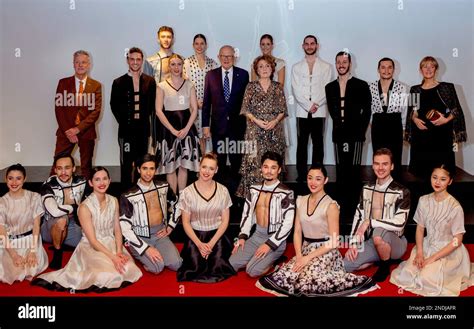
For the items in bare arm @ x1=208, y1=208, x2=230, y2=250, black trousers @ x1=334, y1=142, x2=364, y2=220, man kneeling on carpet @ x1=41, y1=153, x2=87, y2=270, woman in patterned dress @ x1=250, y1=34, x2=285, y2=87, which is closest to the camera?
bare arm @ x1=208, y1=208, x2=230, y2=250

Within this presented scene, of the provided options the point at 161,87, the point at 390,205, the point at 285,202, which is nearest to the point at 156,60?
the point at 161,87

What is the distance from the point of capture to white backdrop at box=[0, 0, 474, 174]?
798cm

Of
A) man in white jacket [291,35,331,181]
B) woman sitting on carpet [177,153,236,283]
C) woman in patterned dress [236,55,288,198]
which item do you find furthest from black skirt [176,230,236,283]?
man in white jacket [291,35,331,181]

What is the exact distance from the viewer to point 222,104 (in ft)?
23.0

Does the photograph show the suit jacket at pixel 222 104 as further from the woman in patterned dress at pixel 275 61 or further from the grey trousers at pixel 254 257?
the grey trousers at pixel 254 257

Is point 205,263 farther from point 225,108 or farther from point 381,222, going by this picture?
point 225,108

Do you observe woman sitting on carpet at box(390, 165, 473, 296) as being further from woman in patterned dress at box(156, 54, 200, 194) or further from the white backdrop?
the white backdrop

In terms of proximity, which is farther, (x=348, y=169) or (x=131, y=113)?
(x=348, y=169)

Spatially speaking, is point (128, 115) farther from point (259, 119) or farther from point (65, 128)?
point (259, 119)

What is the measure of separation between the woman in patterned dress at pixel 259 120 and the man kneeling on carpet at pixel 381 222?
113 cm

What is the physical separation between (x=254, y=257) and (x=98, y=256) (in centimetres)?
118

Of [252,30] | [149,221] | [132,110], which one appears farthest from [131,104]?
[252,30]

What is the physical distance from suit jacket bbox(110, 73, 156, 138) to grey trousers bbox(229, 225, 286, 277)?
1.54 meters

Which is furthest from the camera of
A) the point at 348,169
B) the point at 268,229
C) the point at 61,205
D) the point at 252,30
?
the point at 252,30
